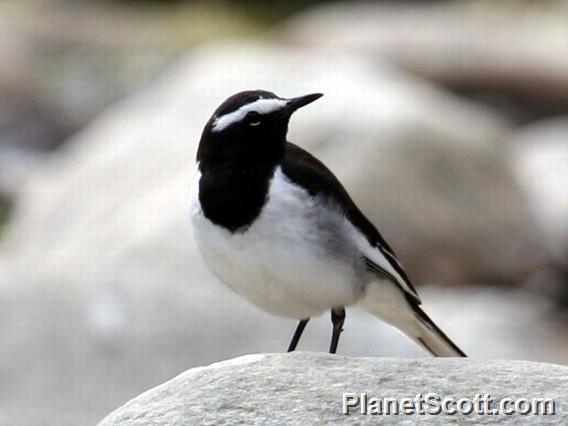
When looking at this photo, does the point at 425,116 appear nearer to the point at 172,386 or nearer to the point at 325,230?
the point at 325,230

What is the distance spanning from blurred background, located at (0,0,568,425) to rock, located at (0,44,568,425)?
19 millimetres

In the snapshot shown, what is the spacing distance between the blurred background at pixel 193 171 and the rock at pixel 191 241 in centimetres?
2

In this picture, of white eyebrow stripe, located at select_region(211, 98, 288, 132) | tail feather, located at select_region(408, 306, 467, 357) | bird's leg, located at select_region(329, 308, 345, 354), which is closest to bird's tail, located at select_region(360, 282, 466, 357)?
tail feather, located at select_region(408, 306, 467, 357)

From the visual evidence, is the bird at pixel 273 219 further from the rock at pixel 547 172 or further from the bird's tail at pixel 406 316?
the rock at pixel 547 172

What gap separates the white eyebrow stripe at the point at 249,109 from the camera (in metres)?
6.04

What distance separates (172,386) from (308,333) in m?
3.85

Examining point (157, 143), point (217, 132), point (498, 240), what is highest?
point (217, 132)

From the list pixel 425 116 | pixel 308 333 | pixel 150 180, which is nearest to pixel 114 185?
pixel 150 180

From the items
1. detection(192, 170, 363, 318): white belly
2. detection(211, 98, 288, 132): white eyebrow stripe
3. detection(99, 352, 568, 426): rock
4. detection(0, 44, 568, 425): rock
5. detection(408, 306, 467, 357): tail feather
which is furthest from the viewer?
detection(0, 44, 568, 425): rock

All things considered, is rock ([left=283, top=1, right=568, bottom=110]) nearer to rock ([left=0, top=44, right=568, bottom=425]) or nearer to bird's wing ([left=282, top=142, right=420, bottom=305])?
rock ([left=0, top=44, right=568, bottom=425])

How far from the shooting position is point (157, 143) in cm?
1377

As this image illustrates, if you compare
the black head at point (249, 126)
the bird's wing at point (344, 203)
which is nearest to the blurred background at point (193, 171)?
the bird's wing at point (344, 203)

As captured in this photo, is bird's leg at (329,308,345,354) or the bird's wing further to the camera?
bird's leg at (329,308,345,354)

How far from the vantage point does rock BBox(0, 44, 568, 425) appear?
902 centimetres
